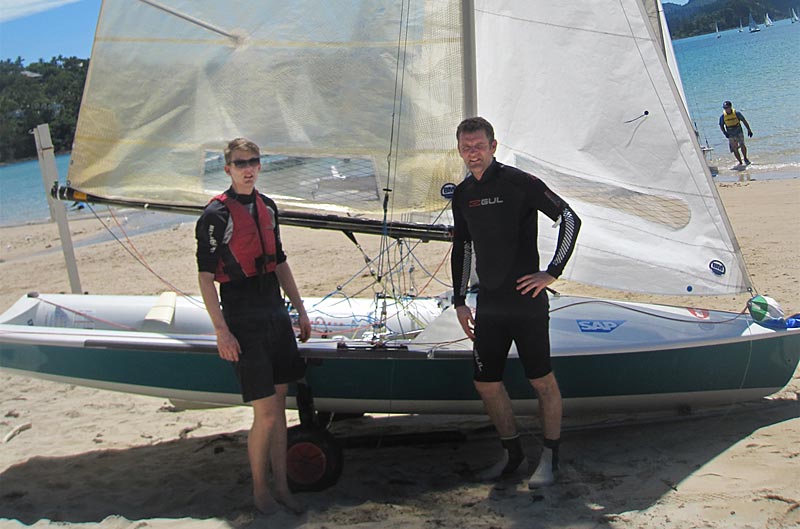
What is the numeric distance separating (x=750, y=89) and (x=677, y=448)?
89.9 feet

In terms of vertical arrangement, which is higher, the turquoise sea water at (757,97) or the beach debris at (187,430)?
the turquoise sea water at (757,97)

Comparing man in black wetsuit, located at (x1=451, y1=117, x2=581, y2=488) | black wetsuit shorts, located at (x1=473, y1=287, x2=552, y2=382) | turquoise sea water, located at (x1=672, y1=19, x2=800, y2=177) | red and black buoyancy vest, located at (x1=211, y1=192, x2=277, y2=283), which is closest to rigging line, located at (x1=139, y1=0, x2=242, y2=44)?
red and black buoyancy vest, located at (x1=211, y1=192, x2=277, y2=283)

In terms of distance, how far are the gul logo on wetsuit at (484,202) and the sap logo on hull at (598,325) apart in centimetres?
91

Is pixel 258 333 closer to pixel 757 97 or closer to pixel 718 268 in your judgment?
pixel 718 268

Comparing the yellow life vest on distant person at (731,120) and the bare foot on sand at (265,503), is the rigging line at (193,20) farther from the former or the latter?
the yellow life vest on distant person at (731,120)

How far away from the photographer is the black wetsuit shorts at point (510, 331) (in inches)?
134

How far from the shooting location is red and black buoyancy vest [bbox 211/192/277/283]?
130 inches

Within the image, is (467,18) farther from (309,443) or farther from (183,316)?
(183,316)

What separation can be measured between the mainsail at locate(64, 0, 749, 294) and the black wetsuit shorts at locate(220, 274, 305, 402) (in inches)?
42.6

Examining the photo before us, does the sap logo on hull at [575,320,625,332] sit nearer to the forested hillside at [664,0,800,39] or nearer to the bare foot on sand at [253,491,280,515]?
the bare foot on sand at [253,491,280,515]

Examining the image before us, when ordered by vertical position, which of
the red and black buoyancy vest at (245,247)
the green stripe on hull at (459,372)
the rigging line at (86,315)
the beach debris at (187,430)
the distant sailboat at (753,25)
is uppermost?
the distant sailboat at (753,25)

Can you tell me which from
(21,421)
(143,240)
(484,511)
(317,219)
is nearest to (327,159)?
(317,219)

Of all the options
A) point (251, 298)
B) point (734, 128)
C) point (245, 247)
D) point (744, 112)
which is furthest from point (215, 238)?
point (744, 112)

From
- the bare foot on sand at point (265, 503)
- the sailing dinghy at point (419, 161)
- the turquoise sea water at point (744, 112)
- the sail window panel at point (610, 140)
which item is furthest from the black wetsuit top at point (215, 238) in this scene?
the turquoise sea water at point (744, 112)
